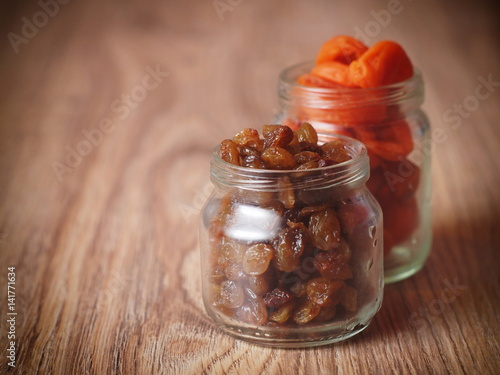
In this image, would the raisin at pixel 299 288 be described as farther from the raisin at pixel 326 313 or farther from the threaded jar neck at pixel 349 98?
the threaded jar neck at pixel 349 98

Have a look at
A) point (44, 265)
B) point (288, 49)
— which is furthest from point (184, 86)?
point (44, 265)

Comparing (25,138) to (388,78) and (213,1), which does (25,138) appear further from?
(388,78)

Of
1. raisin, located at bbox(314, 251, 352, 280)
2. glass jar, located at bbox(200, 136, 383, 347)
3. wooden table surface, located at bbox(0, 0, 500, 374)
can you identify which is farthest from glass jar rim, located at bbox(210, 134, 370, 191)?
wooden table surface, located at bbox(0, 0, 500, 374)

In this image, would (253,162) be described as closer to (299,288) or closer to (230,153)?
(230,153)

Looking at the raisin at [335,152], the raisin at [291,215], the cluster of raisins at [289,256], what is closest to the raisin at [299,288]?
the cluster of raisins at [289,256]

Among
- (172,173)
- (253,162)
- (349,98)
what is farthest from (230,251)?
(172,173)

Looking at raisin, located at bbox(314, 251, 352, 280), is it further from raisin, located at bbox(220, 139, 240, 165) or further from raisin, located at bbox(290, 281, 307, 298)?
raisin, located at bbox(220, 139, 240, 165)
